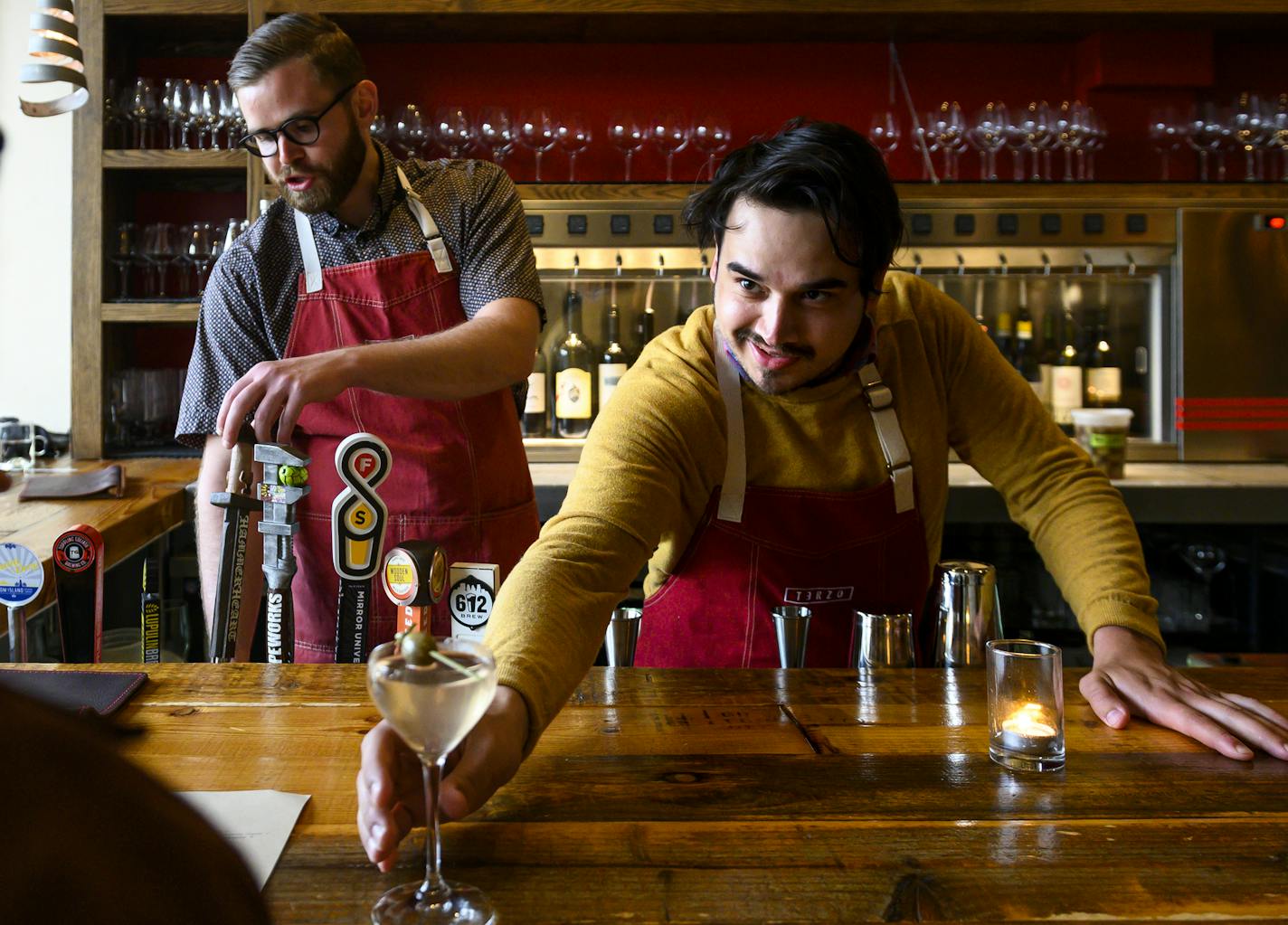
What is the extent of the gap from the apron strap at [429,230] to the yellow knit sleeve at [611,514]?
649 millimetres

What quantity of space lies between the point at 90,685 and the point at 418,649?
2.20 feet

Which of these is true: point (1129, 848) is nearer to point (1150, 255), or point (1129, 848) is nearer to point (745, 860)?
point (745, 860)

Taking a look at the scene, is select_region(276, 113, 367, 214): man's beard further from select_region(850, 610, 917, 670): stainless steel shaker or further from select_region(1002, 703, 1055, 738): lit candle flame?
select_region(1002, 703, 1055, 738): lit candle flame

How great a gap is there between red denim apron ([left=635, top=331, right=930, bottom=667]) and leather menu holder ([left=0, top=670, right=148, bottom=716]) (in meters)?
0.76

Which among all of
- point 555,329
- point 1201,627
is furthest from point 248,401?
point 1201,627

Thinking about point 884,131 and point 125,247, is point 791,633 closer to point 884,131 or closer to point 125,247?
point 884,131

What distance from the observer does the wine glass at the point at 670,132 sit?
3.53 m

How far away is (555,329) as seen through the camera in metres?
3.57

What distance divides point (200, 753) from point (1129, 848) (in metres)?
0.84

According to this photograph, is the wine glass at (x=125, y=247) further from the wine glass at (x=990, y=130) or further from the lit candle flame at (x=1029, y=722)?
the lit candle flame at (x=1029, y=722)

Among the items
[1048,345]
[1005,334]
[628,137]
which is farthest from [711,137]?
[1048,345]

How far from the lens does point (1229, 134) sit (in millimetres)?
3555

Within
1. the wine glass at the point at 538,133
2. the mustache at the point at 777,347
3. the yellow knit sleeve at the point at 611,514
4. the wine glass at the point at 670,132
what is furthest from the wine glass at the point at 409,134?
the mustache at the point at 777,347

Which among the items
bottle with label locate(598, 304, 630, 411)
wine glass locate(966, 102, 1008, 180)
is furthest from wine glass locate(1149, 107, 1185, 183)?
bottle with label locate(598, 304, 630, 411)
